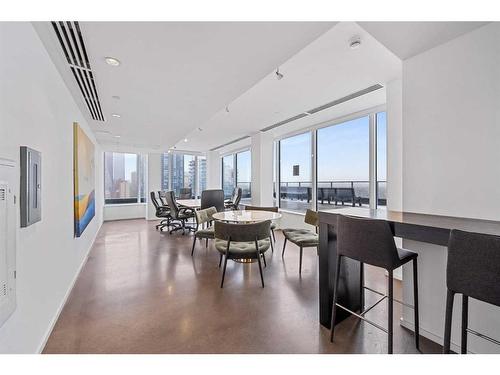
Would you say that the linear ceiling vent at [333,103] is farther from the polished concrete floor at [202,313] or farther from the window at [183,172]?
the window at [183,172]

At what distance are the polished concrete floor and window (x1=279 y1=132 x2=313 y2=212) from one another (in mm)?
2490

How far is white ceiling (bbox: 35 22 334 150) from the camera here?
1762 mm

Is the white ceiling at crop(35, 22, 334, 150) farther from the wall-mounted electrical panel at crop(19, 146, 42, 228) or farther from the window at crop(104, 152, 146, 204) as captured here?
the window at crop(104, 152, 146, 204)

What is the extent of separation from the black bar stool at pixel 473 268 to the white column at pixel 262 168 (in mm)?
5147

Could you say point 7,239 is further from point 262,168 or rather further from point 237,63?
point 262,168

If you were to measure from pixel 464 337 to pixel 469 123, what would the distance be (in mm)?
1530

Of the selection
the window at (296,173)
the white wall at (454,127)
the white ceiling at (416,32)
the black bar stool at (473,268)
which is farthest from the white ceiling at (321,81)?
the black bar stool at (473,268)

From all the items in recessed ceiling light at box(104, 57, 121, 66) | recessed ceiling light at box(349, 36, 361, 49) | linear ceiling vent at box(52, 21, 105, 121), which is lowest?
recessed ceiling light at box(104, 57, 121, 66)

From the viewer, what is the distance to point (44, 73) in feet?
6.64

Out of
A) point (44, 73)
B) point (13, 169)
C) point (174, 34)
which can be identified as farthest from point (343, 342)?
point (44, 73)

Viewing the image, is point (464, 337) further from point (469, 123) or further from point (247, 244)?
point (247, 244)

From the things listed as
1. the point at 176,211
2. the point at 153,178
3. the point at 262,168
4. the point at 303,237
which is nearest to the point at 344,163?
the point at 262,168

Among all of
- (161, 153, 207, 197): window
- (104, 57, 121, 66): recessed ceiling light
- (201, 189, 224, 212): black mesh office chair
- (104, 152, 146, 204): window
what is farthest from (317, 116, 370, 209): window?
(104, 152, 146, 204): window

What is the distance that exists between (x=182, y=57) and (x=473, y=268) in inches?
105
